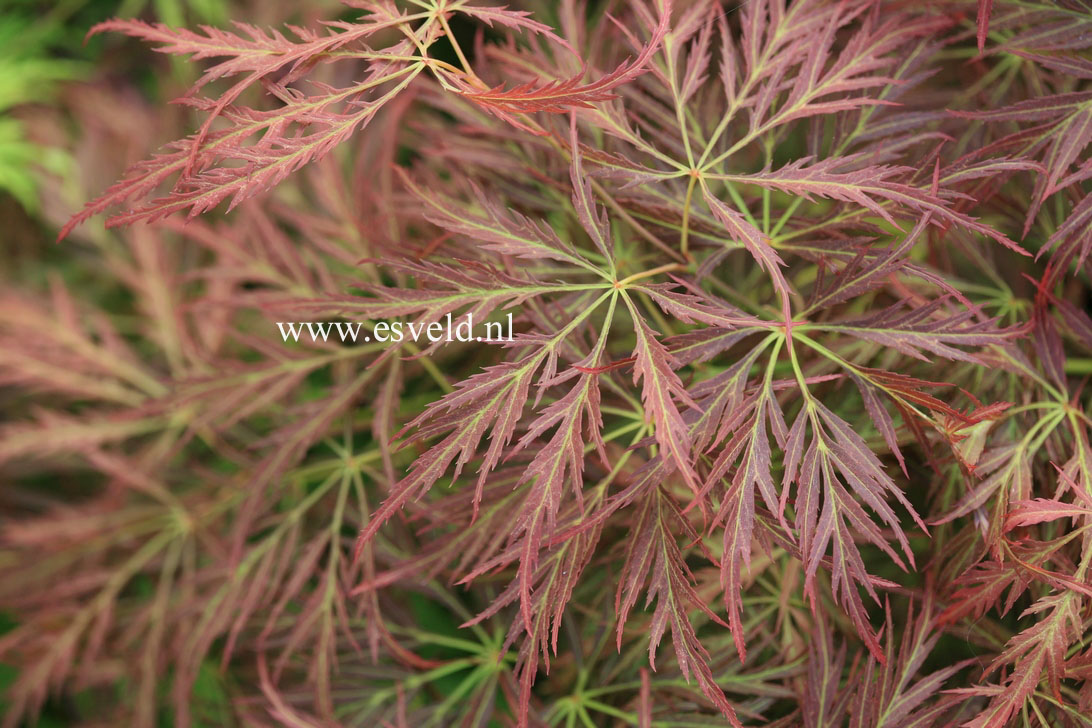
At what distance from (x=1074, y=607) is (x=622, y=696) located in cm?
47

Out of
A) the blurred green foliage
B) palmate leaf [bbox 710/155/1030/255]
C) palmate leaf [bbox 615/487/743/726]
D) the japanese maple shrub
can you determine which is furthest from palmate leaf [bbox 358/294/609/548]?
the blurred green foliage

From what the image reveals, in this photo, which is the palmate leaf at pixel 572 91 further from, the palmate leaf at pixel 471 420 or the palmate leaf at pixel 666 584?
the palmate leaf at pixel 666 584

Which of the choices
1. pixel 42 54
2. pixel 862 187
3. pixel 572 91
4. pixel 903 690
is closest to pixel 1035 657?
pixel 903 690

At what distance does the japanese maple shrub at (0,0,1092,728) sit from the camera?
2.07 feet

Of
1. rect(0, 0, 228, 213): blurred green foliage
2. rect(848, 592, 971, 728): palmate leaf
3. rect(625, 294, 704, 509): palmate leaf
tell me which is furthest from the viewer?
rect(0, 0, 228, 213): blurred green foliage

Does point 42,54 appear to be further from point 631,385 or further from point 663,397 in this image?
point 663,397

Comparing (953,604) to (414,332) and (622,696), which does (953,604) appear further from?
(414,332)

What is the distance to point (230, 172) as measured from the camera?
23.8 inches

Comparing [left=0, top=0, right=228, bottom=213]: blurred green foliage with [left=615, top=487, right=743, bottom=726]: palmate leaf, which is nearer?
[left=615, top=487, right=743, bottom=726]: palmate leaf

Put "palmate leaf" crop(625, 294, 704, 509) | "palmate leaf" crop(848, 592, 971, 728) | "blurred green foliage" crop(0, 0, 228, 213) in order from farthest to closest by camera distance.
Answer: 1. "blurred green foliage" crop(0, 0, 228, 213)
2. "palmate leaf" crop(848, 592, 971, 728)
3. "palmate leaf" crop(625, 294, 704, 509)

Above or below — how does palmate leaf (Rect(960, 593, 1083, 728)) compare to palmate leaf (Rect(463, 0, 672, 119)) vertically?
below

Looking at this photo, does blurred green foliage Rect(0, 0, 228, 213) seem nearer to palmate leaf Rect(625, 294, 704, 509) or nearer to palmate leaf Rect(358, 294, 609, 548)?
palmate leaf Rect(358, 294, 609, 548)

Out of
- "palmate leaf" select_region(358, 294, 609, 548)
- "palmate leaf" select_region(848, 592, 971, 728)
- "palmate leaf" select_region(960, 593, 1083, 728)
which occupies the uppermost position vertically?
"palmate leaf" select_region(358, 294, 609, 548)

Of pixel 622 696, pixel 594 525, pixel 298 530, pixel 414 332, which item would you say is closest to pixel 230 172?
pixel 414 332
